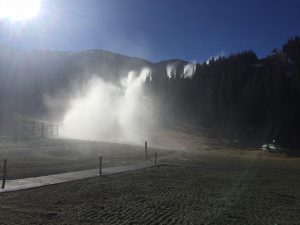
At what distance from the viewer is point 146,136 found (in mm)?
81625

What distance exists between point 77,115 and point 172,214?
8415 cm

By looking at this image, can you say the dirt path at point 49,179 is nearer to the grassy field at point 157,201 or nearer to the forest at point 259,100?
the grassy field at point 157,201

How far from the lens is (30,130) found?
A: 65812mm

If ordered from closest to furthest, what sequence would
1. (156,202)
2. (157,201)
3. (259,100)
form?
(156,202) < (157,201) < (259,100)

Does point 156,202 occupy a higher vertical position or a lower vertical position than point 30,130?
lower

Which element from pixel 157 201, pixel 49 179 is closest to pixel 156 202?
pixel 157 201

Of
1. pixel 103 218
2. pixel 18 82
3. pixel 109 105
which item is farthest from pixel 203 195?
pixel 18 82

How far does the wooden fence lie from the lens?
59694 millimetres

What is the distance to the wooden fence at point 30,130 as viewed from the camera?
59.7 metres

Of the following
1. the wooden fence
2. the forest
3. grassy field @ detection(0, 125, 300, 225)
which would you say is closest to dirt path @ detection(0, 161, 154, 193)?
grassy field @ detection(0, 125, 300, 225)

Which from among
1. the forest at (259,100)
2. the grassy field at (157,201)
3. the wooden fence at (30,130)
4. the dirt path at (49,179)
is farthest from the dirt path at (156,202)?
the forest at (259,100)

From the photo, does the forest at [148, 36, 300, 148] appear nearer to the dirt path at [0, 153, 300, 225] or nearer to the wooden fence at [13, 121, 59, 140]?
the wooden fence at [13, 121, 59, 140]

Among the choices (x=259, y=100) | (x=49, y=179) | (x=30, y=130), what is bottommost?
(x=49, y=179)

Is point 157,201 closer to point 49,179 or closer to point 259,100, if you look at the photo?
point 49,179
